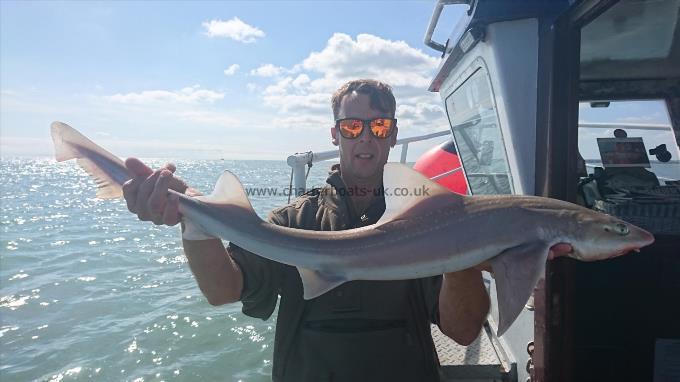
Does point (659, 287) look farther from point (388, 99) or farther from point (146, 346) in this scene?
point (146, 346)

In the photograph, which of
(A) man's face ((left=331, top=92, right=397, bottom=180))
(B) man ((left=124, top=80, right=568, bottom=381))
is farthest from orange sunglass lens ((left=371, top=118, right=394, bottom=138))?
(B) man ((left=124, top=80, right=568, bottom=381))

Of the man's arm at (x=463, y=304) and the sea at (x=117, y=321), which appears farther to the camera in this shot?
the sea at (x=117, y=321)

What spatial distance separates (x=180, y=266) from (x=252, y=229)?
466 inches

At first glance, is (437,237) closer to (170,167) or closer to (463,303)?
(463,303)

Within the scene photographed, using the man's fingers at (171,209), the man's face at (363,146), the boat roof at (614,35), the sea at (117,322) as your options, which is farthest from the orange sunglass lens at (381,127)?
the man's fingers at (171,209)

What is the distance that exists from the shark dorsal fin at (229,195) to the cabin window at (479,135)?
7.30 ft

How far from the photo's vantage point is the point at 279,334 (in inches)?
115

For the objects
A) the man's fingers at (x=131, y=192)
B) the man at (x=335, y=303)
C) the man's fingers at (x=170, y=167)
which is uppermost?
the man's fingers at (x=170, y=167)

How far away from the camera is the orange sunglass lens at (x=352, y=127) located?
319 centimetres

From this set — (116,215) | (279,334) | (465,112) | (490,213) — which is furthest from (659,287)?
(116,215)

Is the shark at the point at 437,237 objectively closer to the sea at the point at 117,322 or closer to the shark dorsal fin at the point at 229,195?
the shark dorsal fin at the point at 229,195

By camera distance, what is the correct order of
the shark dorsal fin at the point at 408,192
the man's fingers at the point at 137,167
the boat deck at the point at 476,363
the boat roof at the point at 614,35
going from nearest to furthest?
1. the shark dorsal fin at the point at 408,192
2. the man's fingers at the point at 137,167
3. the boat roof at the point at 614,35
4. the boat deck at the point at 476,363

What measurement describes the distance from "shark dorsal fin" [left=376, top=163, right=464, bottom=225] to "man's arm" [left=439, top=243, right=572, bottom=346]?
21.0 inches

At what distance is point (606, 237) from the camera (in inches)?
83.6
